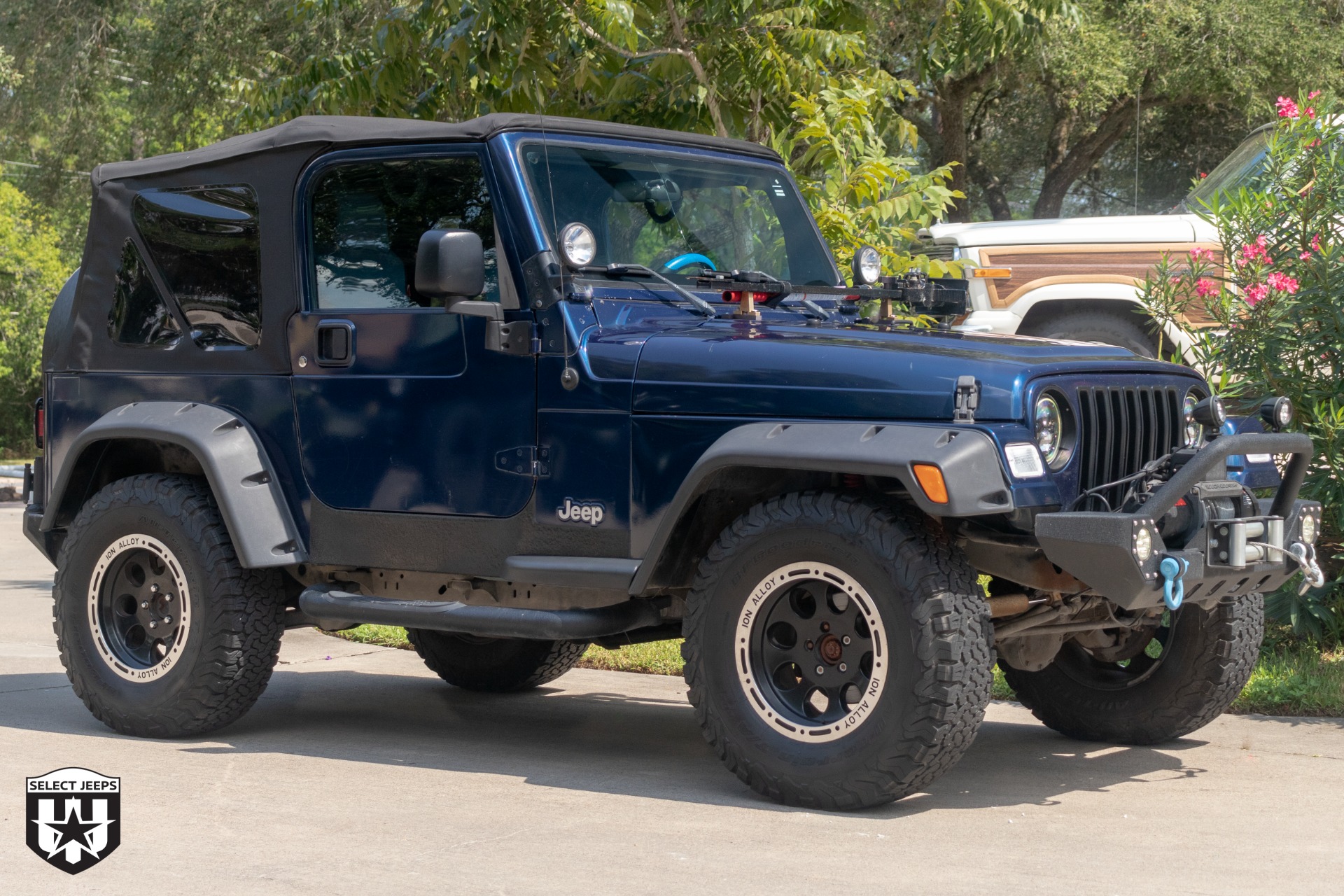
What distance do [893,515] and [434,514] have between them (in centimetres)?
175

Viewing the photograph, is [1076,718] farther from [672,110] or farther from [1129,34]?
[1129,34]

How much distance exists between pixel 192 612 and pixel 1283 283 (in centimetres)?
489

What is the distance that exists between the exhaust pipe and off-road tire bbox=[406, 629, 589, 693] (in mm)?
1367

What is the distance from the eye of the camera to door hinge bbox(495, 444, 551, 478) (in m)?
5.62

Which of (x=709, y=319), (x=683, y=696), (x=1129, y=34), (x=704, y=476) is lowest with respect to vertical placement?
(x=683, y=696)

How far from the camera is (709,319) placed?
585 centimetres

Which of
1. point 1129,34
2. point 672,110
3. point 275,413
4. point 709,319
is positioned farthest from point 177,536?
point 1129,34

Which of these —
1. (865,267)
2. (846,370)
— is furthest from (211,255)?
(846,370)

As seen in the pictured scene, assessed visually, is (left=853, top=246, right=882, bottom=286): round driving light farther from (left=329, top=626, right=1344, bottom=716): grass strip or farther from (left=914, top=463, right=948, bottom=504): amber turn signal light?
(left=914, top=463, right=948, bottom=504): amber turn signal light

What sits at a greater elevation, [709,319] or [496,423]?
[709,319]

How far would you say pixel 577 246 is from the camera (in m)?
5.67

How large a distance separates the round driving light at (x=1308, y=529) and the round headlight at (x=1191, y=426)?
415mm

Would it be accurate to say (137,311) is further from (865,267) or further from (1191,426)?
(1191,426)

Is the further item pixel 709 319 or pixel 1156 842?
pixel 709 319
